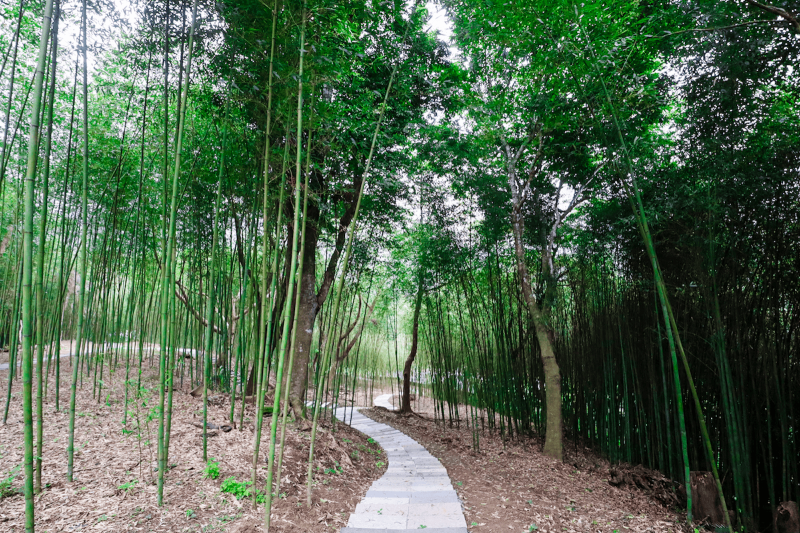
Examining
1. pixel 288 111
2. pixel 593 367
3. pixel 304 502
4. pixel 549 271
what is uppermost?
pixel 288 111

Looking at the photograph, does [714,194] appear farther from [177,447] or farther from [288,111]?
[177,447]

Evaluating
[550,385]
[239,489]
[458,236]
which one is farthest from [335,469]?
[458,236]

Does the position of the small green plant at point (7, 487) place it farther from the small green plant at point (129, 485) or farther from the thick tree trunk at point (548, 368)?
the thick tree trunk at point (548, 368)

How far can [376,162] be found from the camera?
4066mm

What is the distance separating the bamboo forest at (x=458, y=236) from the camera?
7.75 feet

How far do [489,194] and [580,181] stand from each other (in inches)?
41.5

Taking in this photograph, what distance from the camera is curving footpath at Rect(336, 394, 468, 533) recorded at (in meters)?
2.38

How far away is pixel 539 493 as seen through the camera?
3.28 meters

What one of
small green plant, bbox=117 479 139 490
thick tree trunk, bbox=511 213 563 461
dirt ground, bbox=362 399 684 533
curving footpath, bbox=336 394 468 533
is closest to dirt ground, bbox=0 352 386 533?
small green plant, bbox=117 479 139 490

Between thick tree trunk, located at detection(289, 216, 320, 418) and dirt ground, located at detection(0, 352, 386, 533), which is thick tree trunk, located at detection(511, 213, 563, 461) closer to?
dirt ground, located at detection(0, 352, 386, 533)

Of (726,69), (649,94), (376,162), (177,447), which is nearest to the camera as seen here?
(726,69)

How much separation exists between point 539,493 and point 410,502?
123 centimetres

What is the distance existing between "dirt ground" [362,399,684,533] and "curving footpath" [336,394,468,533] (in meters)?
0.16

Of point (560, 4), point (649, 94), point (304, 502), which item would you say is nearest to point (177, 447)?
point (304, 502)
